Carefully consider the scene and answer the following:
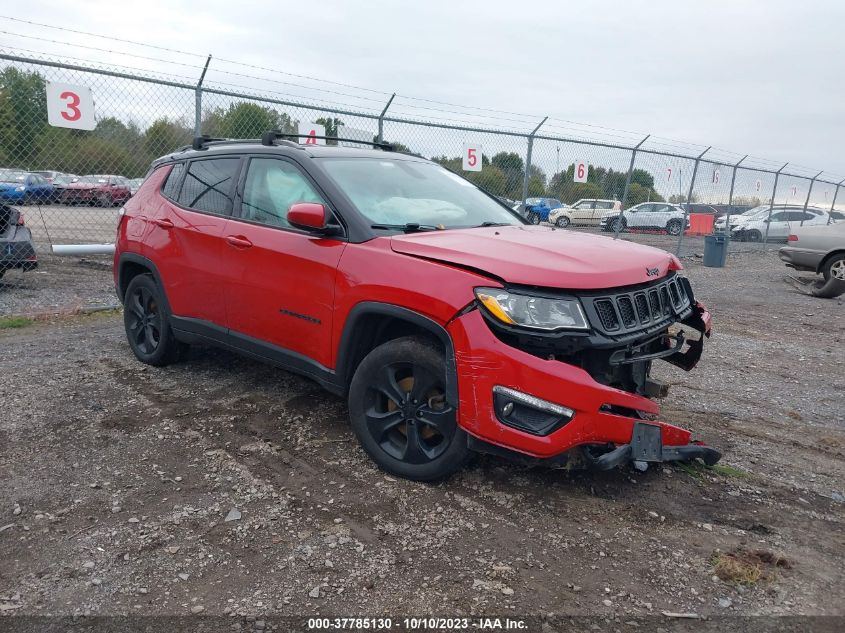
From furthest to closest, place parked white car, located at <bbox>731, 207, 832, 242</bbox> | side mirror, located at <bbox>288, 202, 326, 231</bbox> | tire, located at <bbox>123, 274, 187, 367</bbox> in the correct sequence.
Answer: parked white car, located at <bbox>731, 207, 832, 242</bbox> → tire, located at <bbox>123, 274, 187, 367</bbox> → side mirror, located at <bbox>288, 202, 326, 231</bbox>

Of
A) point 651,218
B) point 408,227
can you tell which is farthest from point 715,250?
point 408,227

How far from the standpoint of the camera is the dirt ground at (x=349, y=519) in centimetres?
278

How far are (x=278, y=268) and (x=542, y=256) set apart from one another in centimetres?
169

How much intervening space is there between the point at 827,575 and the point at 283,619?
2345 mm

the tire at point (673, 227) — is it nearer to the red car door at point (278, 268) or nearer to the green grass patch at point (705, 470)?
the green grass patch at point (705, 470)

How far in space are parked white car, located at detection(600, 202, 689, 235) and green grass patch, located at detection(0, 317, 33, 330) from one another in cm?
1270

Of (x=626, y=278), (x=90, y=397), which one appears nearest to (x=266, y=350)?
(x=90, y=397)

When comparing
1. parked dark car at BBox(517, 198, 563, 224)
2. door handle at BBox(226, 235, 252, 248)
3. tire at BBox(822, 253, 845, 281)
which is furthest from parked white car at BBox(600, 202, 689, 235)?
door handle at BBox(226, 235, 252, 248)

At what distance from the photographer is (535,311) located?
3.21 m

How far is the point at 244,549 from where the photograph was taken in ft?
10.2

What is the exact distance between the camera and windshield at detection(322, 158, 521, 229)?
13.6ft

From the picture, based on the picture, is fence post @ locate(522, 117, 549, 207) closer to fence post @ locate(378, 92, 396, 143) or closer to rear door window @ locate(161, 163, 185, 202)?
fence post @ locate(378, 92, 396, 143)

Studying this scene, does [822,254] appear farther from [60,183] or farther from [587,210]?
[60,183]

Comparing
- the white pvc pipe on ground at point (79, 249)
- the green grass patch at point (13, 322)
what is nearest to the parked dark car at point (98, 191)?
the white pvc pipe on ground at point (79, 249)
